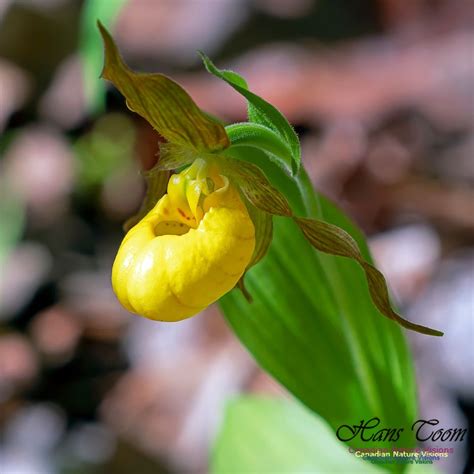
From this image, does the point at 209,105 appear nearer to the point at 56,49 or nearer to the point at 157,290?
the point at 56,49

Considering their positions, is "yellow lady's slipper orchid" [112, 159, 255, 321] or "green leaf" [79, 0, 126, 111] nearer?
"yellow lady's slipper orchid" [112, 159, 255, 321]

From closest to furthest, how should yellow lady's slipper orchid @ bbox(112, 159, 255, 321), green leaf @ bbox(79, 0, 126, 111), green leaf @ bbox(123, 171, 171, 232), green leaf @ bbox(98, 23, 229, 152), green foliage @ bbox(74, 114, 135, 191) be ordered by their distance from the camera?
green leaf @ bbox(98, 23, 229, 152), yellow lady's slipper orchid @ bbox(112, 159, 255, 321), green leaf @ bbox(123, 171, 171, 232), green leaf @ bbox(79, 0, 126, 111), green foliage @ bbox(74, 114, 135, 191)

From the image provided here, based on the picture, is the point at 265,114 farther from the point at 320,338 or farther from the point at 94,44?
the point at 94,44

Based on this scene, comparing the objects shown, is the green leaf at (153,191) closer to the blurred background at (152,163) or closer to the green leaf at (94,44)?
the blurred background at (152,163)

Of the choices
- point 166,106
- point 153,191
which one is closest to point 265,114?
point 166,106

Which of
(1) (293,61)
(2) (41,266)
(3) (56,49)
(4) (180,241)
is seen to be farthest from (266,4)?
(4) (180,241)

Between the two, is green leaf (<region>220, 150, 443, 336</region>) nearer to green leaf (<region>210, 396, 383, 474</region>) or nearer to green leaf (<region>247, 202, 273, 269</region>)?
green leaf (<region>247, 202, 273, 269</region>)

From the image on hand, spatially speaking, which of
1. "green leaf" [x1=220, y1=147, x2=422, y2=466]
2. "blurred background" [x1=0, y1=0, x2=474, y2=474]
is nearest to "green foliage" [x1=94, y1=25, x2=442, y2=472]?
"green leaf" [x1=220, y1=147, x2=422, y2=466]
